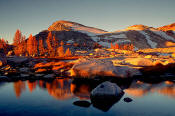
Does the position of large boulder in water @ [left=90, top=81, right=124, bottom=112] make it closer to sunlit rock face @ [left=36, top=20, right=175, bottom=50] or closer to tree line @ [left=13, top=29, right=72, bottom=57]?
tree line @ [left=13, top=29, right=72, bottom=57]

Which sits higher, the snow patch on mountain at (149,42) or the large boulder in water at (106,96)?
the snow patch on mountain at (149,42)

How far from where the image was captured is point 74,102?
11812 mm

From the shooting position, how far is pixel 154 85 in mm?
17219

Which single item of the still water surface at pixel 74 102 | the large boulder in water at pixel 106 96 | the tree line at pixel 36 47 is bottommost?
the still water surface at pixel 74 102

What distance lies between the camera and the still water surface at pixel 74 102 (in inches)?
399

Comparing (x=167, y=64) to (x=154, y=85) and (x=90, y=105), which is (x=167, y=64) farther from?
(x=90, y=105)

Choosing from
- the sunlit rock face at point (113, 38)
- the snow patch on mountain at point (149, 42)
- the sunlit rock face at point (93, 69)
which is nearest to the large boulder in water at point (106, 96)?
the sunlit rock face at point (93, 69)

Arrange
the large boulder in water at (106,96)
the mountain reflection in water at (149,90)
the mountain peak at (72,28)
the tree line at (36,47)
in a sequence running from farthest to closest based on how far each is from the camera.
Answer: the mountain peak at (72,28) → the tree line at (36,47) → the mountain reflection in water at (149,90) → the large boulder in water at (106,96)

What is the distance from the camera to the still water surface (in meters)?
10.1

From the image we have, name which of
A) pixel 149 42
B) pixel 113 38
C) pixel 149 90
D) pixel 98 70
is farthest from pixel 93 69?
pixel 149 42

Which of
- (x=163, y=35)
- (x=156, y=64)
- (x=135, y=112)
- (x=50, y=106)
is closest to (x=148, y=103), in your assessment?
(x=135, y=112)

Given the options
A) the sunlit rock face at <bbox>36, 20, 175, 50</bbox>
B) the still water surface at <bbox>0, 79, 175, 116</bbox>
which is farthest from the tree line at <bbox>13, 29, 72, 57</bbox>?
the still water surface at <bbox>0, 79, 175, 116</bbox>

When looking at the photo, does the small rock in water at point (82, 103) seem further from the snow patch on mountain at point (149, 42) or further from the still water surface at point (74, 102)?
the snow patch on mountain at point (149, 42)

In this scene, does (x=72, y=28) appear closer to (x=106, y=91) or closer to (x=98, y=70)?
(x=98, y=70)
